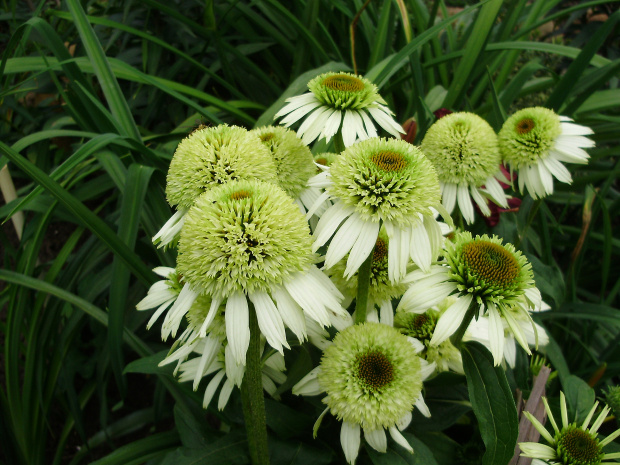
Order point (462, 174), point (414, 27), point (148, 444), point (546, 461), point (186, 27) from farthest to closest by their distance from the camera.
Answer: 1. point (414, 27)
2. point (186, 27)
3. point (148, 444)
4. point (462, 174)
5. point (546, 461)

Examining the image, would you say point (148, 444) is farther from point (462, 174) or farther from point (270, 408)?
point (462, 174)

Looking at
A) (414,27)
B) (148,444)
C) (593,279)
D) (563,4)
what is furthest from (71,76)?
(563,4)

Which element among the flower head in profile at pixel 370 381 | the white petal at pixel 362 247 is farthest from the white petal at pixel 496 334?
the white petal at pixel 362 247

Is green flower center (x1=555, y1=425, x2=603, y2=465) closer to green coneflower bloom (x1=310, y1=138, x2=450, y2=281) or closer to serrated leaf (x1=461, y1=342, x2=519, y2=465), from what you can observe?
serrated leaf (x1=461, y1=342, x2=519, y2=465)

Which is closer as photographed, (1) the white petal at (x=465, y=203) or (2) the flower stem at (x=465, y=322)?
(2) the flower stem at (x=465, y=322)

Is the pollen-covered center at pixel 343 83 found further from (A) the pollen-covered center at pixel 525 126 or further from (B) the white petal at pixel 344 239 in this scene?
(A) the pollen-covered center at pixel 525 126

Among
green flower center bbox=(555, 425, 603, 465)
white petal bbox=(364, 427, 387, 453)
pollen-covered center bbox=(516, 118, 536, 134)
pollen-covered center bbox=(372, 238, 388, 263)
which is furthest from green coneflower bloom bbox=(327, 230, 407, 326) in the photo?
pollen-covered center bbox=(516, 118, 536, 134)

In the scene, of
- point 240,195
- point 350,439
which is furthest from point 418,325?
Answer: point 240,195
